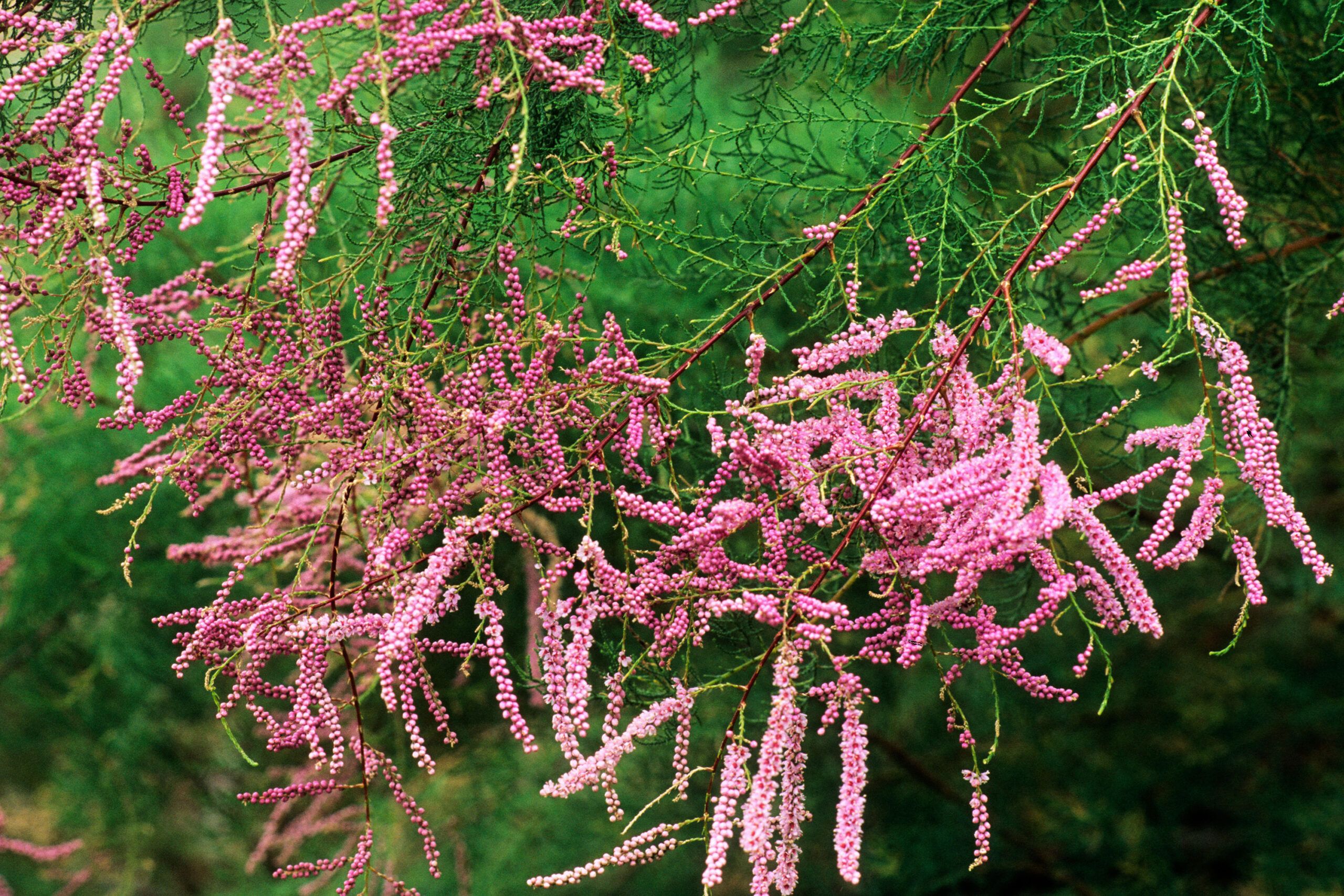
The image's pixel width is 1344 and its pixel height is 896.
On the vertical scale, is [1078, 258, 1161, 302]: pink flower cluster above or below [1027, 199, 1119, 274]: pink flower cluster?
below

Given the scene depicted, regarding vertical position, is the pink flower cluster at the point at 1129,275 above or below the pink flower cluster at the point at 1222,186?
below

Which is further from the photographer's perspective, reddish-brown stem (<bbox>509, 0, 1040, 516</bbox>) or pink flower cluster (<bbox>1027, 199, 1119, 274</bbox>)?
reddish-brown stem (<bbox>509, 0, 1040, 516</bbox>)

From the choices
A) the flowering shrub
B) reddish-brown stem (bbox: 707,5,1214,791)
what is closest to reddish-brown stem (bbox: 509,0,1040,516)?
the flowering shrub

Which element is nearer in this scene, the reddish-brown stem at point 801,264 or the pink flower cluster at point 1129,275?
the pink flower cluster at point 1129,275

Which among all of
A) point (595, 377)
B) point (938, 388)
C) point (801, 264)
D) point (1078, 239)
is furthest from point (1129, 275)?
point (595, 377)

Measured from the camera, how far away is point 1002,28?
1.43m

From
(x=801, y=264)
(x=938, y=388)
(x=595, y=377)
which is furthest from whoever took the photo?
(x=801, y=264)

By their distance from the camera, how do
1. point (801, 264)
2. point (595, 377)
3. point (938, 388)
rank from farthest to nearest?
point (801, 264) → point (595, 377) → point (938, 388)

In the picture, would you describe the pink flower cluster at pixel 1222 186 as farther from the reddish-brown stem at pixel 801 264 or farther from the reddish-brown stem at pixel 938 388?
the reddish-brown stem at pixel 801 264

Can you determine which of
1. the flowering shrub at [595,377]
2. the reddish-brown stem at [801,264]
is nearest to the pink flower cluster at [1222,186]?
the flowering shrub at [595,377]

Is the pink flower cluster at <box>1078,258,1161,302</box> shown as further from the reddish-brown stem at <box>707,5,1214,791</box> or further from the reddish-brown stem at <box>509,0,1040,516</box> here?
the reddish-brown stem at <box>509,0,1040,516</box>

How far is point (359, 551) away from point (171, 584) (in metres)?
1.13

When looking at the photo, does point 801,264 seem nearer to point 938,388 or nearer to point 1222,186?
point 938,388

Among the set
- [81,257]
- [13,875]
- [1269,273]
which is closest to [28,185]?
[81,257]
